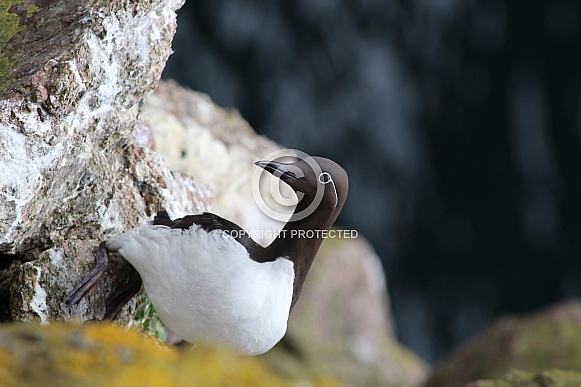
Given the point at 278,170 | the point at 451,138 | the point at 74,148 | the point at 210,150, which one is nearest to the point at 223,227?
the point at 278,170

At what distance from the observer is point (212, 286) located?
4.68 meters

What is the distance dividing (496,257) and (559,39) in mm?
4926

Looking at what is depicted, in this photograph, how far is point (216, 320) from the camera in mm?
4719

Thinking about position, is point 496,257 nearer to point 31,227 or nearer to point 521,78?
point 521,78

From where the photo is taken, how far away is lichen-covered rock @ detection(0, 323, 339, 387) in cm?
239

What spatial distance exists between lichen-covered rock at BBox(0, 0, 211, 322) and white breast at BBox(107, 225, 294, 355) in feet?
1.28

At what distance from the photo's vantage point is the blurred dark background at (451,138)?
15.6 meters

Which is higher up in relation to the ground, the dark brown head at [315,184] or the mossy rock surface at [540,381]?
the dark brown head at [315,184]

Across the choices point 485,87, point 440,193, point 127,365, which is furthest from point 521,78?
point 127,365

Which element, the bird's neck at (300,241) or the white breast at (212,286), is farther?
the bird's neck at (300,241)

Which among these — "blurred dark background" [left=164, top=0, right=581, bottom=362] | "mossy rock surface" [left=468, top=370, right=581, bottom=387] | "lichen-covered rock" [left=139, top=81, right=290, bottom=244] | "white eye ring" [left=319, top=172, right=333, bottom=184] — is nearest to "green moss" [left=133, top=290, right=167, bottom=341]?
"white eye ring" [left=319, top=172, right=333, bottom=184]

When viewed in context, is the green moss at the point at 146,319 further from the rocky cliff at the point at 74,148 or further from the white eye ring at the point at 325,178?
the white eye ring at the point at 325,178

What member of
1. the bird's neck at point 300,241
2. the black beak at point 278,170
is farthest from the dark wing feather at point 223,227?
the black beak at point 278,170

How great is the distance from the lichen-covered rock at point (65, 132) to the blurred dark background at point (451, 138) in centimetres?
1013
